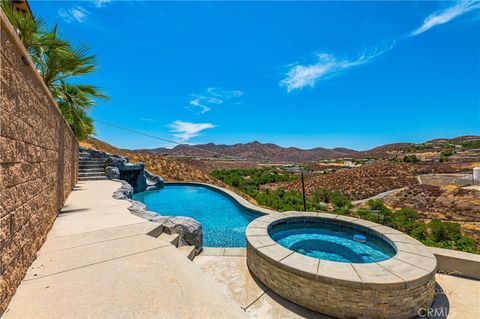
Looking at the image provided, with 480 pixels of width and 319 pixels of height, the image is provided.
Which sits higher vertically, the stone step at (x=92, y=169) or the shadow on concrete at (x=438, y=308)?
the stone step at (x=92, y=169)

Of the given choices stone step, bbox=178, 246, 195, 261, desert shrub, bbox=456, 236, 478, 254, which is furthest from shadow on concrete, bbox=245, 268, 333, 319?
desert shrub, bbox=456, 236, 478, 254

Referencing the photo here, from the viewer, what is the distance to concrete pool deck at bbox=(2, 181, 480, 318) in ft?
5.76

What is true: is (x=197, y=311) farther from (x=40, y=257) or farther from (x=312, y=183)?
(x=312, y=183)

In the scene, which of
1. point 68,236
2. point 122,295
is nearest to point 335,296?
point 122,295

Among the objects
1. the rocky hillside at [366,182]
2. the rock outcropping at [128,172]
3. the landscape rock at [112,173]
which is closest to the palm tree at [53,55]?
the landscape rock at [112,173]

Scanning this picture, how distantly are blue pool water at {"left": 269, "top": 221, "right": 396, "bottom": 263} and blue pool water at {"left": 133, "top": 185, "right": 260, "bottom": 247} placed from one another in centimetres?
143

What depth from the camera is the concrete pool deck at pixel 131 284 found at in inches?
69.2

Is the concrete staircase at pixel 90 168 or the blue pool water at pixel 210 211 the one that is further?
the concrete staircase at pixel 90 168

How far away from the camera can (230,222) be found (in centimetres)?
794

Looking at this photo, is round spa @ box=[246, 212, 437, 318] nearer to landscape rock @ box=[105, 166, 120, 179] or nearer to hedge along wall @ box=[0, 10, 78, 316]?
hedge along wall @ box=[0, 10, 78, 316]

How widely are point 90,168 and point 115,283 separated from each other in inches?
501

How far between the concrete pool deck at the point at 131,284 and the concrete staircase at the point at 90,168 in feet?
28.6

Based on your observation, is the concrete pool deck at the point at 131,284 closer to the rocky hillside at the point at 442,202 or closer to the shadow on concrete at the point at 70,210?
the shadow on concrete at the point at 70,210

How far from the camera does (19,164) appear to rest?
2.06m
